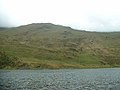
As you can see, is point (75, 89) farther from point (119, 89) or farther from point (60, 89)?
point (119, 89)

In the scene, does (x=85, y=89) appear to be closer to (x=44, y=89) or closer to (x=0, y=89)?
(x=44, y=89)

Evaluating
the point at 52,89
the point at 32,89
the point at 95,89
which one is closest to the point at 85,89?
the point at 95,89

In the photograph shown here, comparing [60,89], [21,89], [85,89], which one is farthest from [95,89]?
[21,89]

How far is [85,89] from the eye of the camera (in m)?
77.3

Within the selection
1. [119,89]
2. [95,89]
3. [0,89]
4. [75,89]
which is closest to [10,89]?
[0,89]

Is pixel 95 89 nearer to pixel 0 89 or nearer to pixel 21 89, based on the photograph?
pixel 21 89

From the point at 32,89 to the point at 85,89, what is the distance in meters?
15.7

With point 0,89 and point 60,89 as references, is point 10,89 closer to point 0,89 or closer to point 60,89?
point 0,89

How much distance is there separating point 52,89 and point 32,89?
19.4 ft

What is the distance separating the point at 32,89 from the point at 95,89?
1863cm

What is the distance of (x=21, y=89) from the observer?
75.7m

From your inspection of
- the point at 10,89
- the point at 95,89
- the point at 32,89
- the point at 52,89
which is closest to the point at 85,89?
the point at 95,89

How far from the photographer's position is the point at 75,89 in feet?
254

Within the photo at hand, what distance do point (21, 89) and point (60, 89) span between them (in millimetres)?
11460
